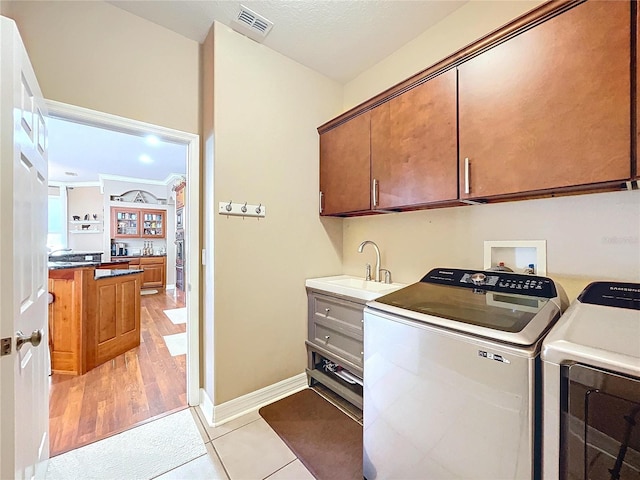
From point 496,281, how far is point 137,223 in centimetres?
818

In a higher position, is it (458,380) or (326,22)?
(326,22)

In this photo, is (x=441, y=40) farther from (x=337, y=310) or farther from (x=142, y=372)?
(x=142, y=372)

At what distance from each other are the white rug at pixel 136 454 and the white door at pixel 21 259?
6.1 inches

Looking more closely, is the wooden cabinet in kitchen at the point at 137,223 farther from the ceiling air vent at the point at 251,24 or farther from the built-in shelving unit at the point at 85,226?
the ceiling air vent at the point at 251,24

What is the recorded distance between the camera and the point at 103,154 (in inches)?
190

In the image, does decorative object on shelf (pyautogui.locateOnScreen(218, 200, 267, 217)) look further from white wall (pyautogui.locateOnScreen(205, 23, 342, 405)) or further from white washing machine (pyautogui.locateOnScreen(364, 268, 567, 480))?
white washing machine (pyautogui.locateOnScreen(364, 268, 567, 480))

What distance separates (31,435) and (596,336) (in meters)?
2.13

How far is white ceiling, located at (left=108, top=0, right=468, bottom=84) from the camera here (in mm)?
1717

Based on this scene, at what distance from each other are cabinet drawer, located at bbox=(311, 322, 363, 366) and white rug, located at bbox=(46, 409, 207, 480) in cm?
100

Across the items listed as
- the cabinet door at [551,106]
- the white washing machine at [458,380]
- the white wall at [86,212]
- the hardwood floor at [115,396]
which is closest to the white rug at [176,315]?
the hardwood floor at [115,396]

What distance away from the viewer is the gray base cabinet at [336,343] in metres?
1.85

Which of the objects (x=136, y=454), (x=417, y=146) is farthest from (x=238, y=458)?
(x=417, y=146)

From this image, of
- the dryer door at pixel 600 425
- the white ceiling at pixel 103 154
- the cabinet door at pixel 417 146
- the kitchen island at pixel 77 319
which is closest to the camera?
the dryer door at pixel 600 425

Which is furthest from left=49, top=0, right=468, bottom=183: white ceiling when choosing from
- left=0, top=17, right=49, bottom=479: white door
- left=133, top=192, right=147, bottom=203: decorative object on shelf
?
left=133, top=192, right=147, bottom=203: decorative object on shelf
